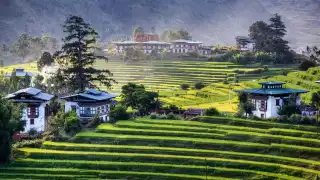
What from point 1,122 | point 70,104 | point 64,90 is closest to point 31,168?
point 1,122

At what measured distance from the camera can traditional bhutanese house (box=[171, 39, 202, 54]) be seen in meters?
118

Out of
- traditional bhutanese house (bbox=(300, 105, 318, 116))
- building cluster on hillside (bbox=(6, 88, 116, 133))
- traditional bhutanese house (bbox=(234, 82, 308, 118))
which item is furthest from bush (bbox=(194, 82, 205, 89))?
traditional bhutanese house (bbox=(300, 105, 318, 116))

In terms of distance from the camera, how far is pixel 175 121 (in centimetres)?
5594

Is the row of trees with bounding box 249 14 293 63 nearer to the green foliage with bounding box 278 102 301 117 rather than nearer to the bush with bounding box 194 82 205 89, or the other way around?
the bush with bounding box 194 82 205 89

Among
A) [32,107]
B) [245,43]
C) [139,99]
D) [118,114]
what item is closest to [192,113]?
[139,99]

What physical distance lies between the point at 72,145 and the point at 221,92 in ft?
102

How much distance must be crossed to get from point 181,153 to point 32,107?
65.6ft

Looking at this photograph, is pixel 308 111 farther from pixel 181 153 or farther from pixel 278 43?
pixel 278 43

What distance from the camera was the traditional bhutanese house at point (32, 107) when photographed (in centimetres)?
5991

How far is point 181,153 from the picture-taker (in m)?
47.6

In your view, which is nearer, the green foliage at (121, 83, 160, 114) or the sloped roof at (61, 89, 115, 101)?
the sloped roof at (61, 89, 115, 101)

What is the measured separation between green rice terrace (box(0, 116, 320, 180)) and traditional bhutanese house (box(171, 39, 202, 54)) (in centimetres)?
6397

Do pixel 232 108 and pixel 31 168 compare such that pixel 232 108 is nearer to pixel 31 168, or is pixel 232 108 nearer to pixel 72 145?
pixel 72 145

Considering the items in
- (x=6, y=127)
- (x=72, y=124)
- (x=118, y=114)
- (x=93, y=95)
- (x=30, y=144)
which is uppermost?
(x=93, y=95)
